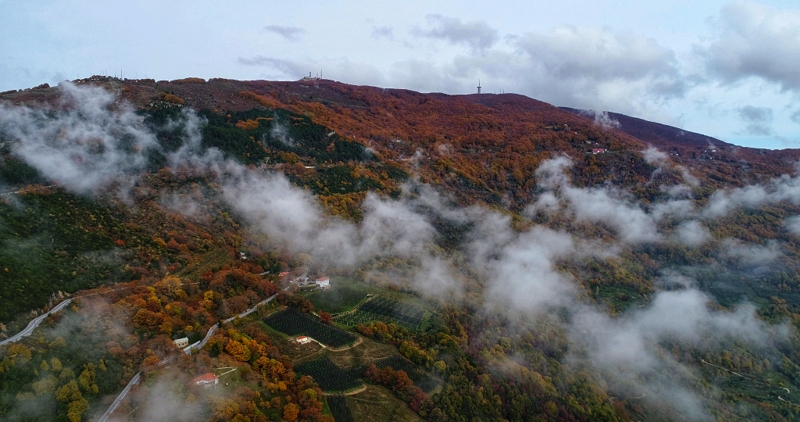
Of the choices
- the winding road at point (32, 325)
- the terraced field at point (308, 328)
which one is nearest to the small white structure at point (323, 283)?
the terraced field at point (308, 328)

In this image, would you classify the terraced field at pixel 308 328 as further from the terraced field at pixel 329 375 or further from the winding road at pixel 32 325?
the winding road at pixel 32 325

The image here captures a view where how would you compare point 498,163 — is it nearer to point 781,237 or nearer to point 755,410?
point 781,237

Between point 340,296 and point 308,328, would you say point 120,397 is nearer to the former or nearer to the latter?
point 308,328

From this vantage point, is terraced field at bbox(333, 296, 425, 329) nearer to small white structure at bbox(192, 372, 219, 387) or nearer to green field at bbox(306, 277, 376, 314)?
green field at bbox(306, 277, 376, 314)

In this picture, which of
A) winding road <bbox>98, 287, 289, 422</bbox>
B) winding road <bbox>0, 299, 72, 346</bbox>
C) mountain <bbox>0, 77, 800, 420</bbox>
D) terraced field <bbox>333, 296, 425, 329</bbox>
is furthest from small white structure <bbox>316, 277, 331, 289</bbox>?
winding road <bbox>0, 299, 72, 346</bbox>

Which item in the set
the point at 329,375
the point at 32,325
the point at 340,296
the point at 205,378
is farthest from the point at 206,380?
the point at 340,296

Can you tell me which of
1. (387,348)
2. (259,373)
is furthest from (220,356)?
(387,348)

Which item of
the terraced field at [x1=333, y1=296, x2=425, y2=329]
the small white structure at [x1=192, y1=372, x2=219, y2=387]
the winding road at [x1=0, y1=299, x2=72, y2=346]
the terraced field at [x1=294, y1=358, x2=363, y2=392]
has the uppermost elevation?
the winding road at [x1=0, y1=299, x2=72, y2=346]

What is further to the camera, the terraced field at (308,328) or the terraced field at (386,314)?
the terraced field at (386,314)
